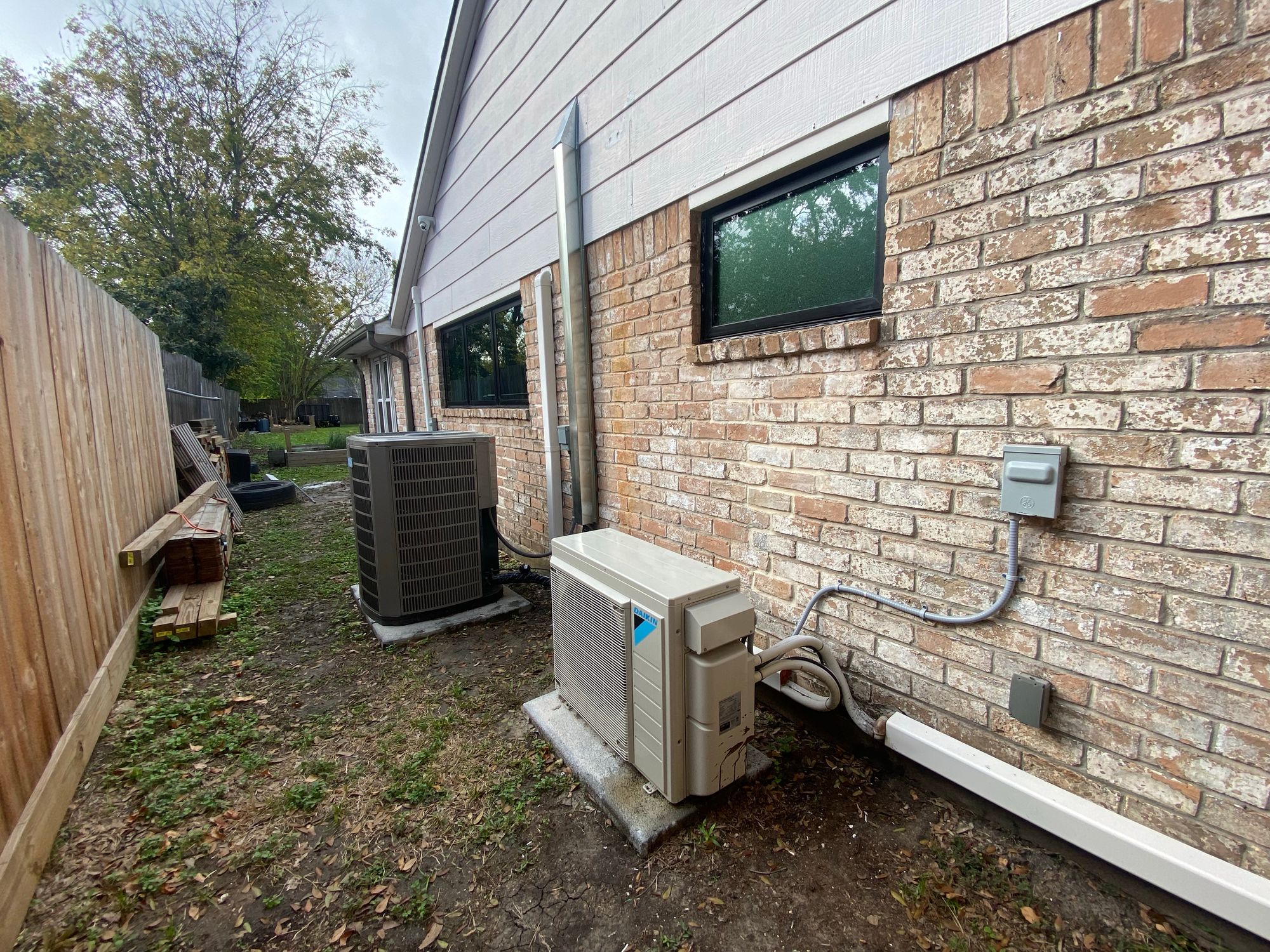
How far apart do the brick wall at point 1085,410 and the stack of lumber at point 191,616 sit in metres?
3.75

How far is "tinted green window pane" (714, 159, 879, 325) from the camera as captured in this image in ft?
6.61

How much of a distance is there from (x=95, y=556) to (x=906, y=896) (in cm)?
380

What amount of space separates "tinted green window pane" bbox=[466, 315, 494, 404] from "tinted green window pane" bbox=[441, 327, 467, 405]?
19cm

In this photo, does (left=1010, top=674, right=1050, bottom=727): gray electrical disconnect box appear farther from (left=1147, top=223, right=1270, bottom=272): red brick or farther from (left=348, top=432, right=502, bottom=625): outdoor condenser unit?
(left=348, top=432, right=502, bottom=625): outdoor condenser unit

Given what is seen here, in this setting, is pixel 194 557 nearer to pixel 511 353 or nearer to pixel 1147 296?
pixel 511 353

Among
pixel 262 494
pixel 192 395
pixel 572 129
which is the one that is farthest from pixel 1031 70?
pixel 192 395

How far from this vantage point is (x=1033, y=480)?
1510 millimetres

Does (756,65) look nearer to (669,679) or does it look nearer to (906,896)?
(669,679)

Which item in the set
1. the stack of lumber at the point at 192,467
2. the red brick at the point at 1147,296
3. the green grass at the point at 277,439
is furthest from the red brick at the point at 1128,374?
the green grass at the point at 277,439

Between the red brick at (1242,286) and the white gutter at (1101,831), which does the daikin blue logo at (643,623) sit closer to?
the white gutter at (1101,831)

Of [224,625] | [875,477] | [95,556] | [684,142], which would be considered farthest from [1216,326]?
[224,625]

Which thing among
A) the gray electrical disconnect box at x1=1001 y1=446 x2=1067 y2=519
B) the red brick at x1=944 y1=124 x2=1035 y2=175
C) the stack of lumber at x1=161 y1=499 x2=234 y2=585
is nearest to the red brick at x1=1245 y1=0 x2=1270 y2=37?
the red brick at x1=944 y1=124 x2=1035 y2=175

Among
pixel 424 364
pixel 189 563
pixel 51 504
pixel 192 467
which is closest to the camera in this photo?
pixel 51 504

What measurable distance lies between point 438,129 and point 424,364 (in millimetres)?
2637
